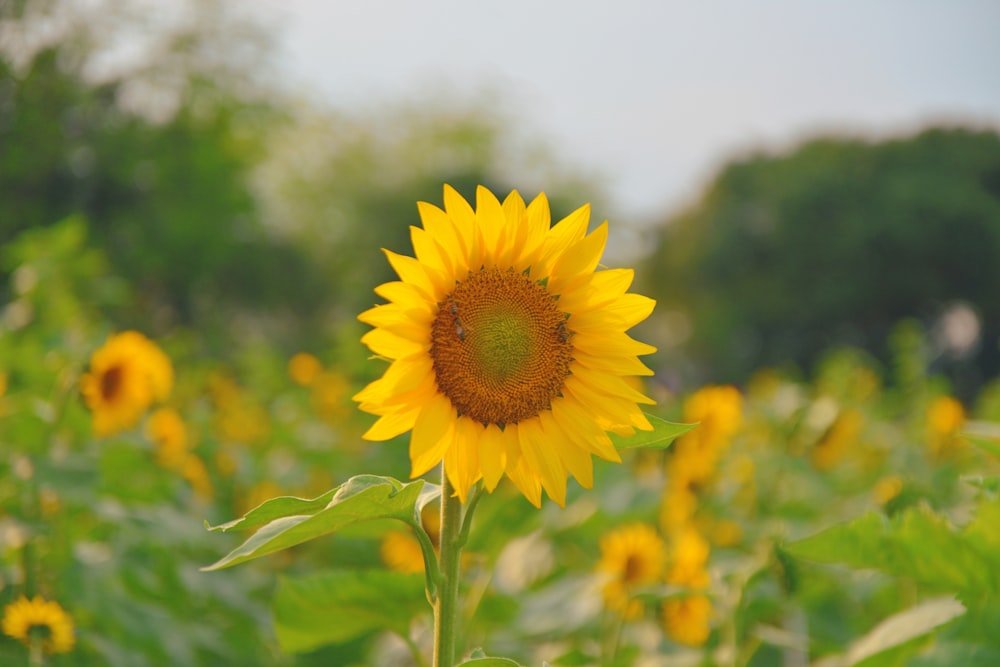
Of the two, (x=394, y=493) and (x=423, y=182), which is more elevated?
(x=423, y=182)

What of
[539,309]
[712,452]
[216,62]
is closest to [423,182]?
[216,62]

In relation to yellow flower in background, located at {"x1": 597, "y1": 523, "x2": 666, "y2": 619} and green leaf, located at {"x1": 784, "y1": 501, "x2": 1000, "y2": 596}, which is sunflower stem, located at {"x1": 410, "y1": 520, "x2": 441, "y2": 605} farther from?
yellow flower in background, located at {"x1": 597, "y1": 523, "x2": 666, "y2": 619}

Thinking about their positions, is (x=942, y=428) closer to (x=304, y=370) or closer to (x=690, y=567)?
(x=690, y=567)

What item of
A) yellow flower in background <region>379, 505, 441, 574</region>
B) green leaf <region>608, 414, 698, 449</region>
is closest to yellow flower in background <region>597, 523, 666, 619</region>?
yellow flower in background <region>379, 505, 441, 574</region>

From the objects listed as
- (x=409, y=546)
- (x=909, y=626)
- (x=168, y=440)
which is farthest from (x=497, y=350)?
(x=168, y=440)

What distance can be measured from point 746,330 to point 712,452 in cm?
2128

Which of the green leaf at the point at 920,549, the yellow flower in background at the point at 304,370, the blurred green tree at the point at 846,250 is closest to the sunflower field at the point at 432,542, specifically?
the green leaf at the point at 920,549

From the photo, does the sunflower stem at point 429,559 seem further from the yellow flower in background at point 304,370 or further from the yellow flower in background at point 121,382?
the yellow flower in background at point 304,370

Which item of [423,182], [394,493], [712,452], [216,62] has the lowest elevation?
[394,493]

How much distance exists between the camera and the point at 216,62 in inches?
801

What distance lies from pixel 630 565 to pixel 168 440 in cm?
207

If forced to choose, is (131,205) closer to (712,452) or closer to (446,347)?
(712,452)

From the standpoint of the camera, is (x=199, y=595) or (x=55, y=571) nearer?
(x=55, y=571)

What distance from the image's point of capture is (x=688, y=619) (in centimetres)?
245
